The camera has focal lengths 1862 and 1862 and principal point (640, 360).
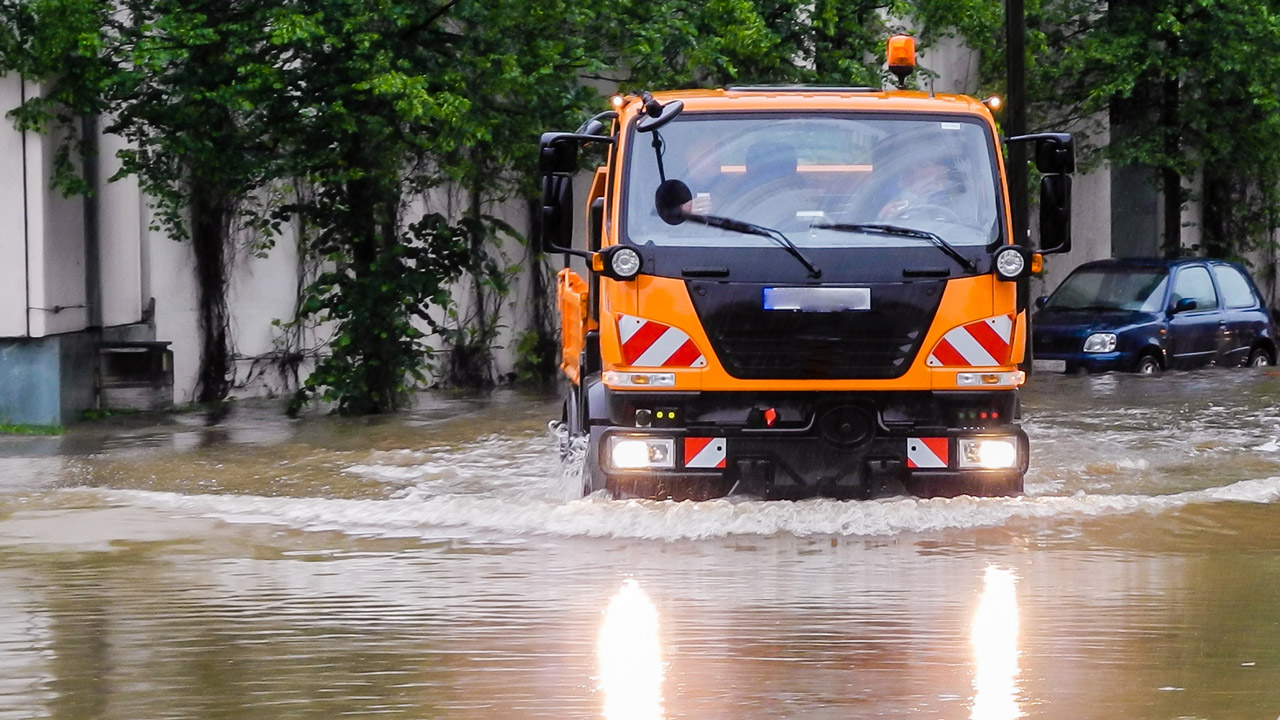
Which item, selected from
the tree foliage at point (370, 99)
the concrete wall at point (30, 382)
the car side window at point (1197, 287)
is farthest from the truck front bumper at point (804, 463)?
the car side window at point (1197, 287)

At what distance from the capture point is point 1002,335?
9445 mm

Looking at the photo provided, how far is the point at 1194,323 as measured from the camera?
2103cm

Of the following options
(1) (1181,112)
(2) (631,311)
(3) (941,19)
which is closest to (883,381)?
(2) (631,311)

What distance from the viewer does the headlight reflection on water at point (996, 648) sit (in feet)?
19.0

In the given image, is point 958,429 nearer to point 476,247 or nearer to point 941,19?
point 476,247

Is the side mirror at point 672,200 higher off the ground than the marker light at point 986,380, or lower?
higher

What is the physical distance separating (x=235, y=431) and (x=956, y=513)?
833 cm

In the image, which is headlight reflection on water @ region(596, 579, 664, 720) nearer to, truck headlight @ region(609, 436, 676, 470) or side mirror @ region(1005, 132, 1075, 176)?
truck headlight @ region(609, 436, 676, 470)

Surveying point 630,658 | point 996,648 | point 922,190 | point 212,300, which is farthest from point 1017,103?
point 630,658

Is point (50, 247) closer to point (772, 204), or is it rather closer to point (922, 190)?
point (772, 204)

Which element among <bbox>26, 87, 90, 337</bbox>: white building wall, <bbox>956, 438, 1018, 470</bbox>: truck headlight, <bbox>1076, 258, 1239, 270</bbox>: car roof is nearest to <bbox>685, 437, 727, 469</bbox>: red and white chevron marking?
<bbox>956, 438, 1018, 470</bbox>: truck headlight

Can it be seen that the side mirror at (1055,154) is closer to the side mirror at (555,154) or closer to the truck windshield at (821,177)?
the truck windshield at (821,177)

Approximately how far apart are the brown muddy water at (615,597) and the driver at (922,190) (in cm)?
150

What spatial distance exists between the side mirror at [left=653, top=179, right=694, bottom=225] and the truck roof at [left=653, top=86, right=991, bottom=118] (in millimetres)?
477
